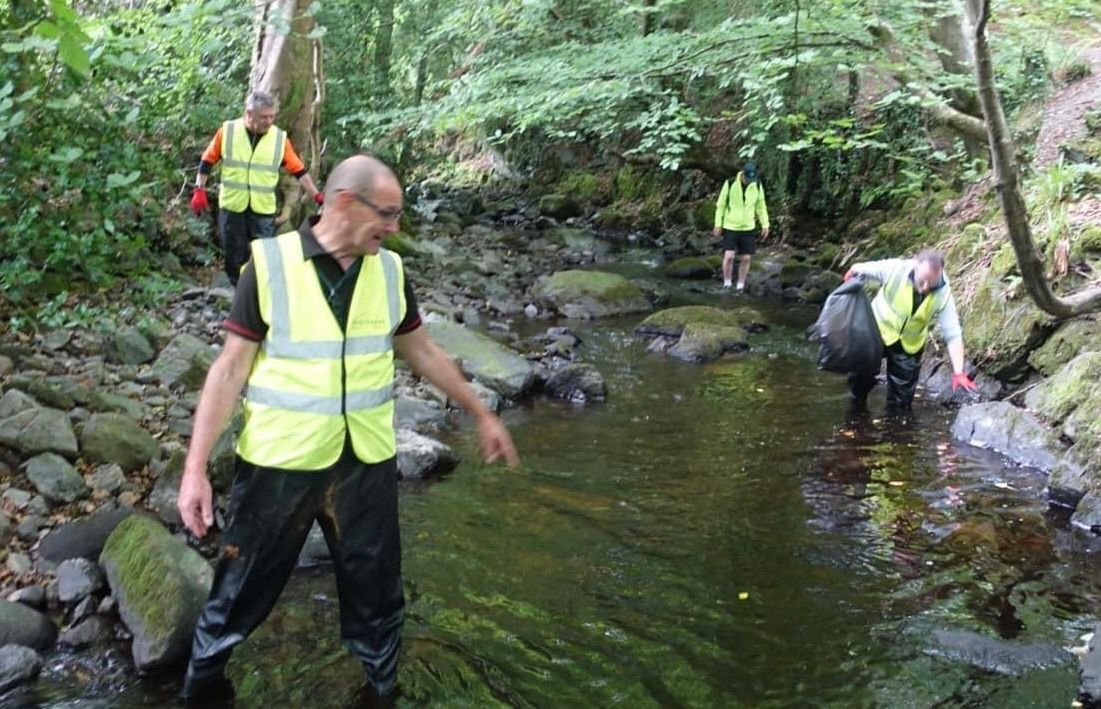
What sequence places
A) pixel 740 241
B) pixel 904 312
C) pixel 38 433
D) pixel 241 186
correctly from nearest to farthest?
pixel 38 433 < pixel 241 186 < pixel 904 312 < pixel 740 241

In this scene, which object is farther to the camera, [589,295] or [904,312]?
[589,295]

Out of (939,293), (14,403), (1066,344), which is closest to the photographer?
(14,403)

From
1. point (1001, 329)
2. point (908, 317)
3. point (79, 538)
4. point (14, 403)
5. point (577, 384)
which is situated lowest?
point (577, 384)

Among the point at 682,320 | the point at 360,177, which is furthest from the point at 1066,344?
the point at 360,177

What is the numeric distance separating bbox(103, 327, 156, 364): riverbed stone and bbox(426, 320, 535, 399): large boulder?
296 centimetres

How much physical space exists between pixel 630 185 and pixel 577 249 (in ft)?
16.6

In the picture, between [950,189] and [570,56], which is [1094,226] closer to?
[950,189]

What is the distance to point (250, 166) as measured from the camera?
7.51 metres

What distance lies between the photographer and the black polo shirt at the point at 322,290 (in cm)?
314

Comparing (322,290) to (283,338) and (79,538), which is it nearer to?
(283,338)

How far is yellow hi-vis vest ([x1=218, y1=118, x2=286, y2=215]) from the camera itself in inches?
291

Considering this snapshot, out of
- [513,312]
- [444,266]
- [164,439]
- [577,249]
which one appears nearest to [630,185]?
[577,249]

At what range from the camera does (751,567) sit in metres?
5.39

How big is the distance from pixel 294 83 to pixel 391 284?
8714 millimetres
